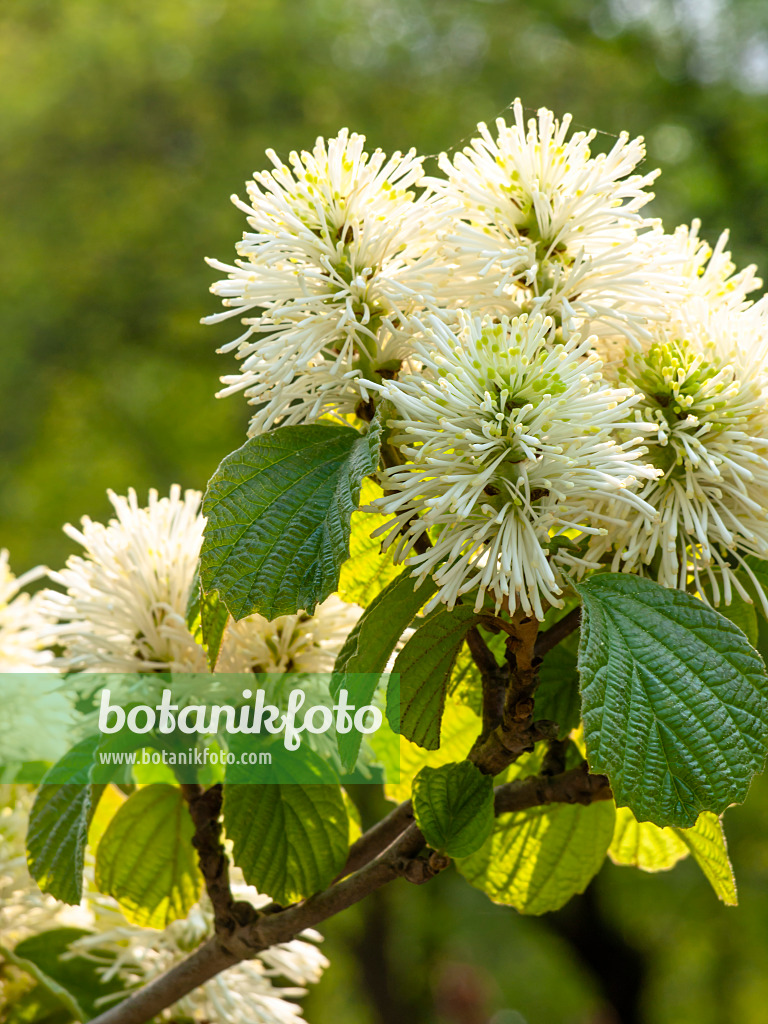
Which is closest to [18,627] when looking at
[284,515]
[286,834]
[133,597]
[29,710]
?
[29,710]

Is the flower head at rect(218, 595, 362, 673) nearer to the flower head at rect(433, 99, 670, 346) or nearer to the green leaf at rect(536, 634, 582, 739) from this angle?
the green leaf at rect(536, 634, 582, 739)

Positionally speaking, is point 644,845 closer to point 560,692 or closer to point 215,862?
point 560,692

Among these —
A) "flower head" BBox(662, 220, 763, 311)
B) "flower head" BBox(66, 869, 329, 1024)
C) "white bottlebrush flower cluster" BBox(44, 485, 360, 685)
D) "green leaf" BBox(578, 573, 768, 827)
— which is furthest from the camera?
"flower head" BBox(66, 869, 329, 1024)

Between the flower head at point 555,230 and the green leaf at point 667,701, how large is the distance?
0.45ft

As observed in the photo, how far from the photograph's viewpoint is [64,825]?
2.10ft

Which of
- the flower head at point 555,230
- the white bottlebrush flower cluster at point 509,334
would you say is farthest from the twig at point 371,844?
the flower head at point 555,230

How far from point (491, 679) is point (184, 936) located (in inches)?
16.2

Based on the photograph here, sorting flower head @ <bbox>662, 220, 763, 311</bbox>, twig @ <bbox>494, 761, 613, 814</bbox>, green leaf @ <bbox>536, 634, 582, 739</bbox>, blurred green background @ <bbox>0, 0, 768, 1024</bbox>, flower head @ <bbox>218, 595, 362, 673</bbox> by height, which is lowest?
twig @ <bbox>494, 761, 613, 814</bbox>

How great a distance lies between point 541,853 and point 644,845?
0.26 feet

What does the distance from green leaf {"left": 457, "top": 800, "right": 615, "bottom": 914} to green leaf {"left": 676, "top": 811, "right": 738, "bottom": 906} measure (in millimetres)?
88

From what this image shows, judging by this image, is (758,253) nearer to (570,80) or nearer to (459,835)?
(570,80)

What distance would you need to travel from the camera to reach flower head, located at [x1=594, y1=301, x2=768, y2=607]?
1.61 ft

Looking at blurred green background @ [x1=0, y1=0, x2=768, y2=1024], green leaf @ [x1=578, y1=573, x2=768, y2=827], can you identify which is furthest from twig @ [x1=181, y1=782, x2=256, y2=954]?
blurred green background @ [x1=0, y1=0, x2=768, y2=1024]

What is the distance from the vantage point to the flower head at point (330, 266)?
510 millimetres
